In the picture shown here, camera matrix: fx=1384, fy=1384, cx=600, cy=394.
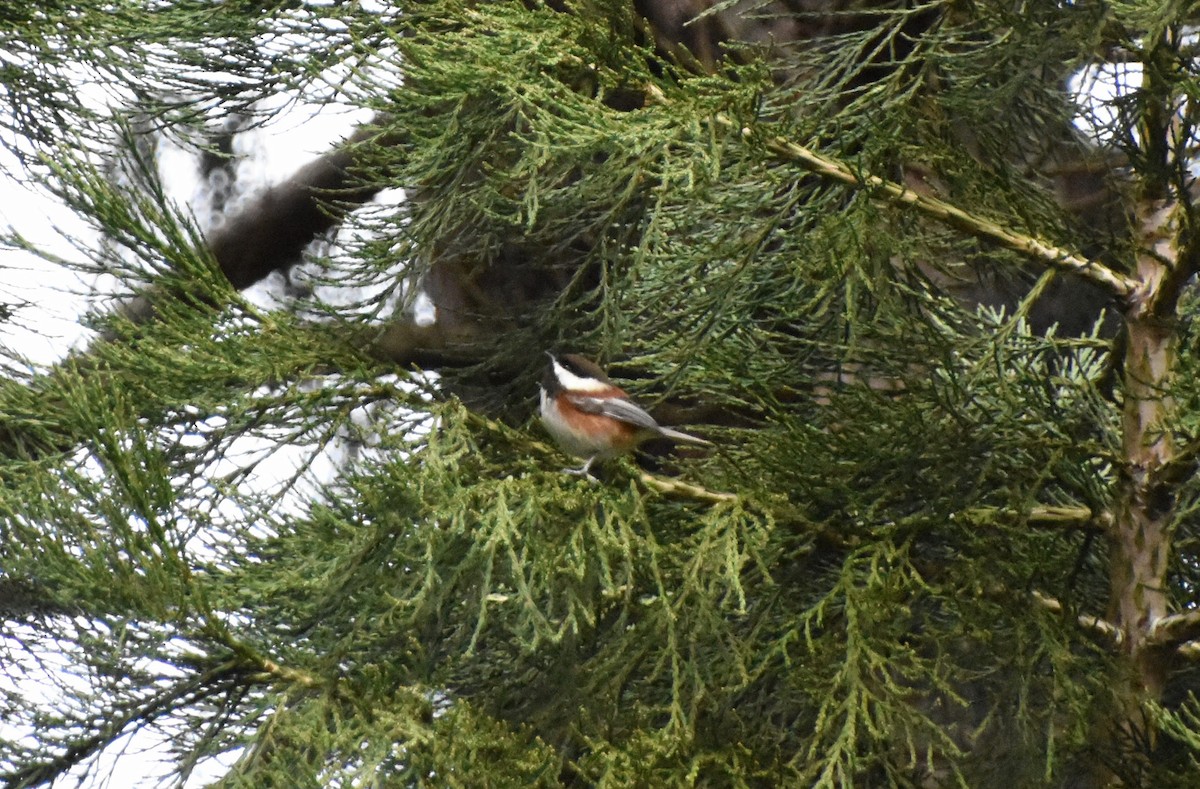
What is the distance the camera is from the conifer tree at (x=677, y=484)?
2891 millimetres

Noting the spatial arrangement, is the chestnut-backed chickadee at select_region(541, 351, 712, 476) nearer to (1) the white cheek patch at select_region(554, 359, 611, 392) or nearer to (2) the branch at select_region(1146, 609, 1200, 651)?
(1) the white cheek patch at select_region(554, 359, 611, 392)

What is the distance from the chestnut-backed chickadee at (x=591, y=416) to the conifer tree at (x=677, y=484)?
0.58ft

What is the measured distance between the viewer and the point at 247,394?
340cm

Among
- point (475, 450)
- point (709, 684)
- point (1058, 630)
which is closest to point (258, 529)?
point (475, 450)

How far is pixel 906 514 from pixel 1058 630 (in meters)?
0.49

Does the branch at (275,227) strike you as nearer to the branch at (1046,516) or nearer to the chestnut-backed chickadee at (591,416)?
the chestnut-backed chickadee at (591,416)

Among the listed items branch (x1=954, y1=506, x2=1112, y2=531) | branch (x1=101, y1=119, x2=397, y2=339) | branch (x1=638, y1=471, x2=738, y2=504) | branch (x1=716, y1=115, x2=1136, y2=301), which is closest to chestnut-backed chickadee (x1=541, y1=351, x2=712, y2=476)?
branch (x1=638, y1=471, x2=738, y2=504)

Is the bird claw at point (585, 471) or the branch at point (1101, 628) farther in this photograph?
the bird claw at point (585, 471)

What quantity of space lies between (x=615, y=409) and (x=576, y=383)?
0.51 ft

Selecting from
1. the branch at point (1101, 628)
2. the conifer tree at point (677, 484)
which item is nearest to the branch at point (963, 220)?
the conifer tree at point (677, 484)

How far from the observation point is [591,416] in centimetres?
387

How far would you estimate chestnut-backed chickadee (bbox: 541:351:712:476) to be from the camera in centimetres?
382

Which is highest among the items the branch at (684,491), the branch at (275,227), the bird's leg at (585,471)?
the branch at (275,227)

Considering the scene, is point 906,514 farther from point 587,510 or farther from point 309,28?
point 309,28
